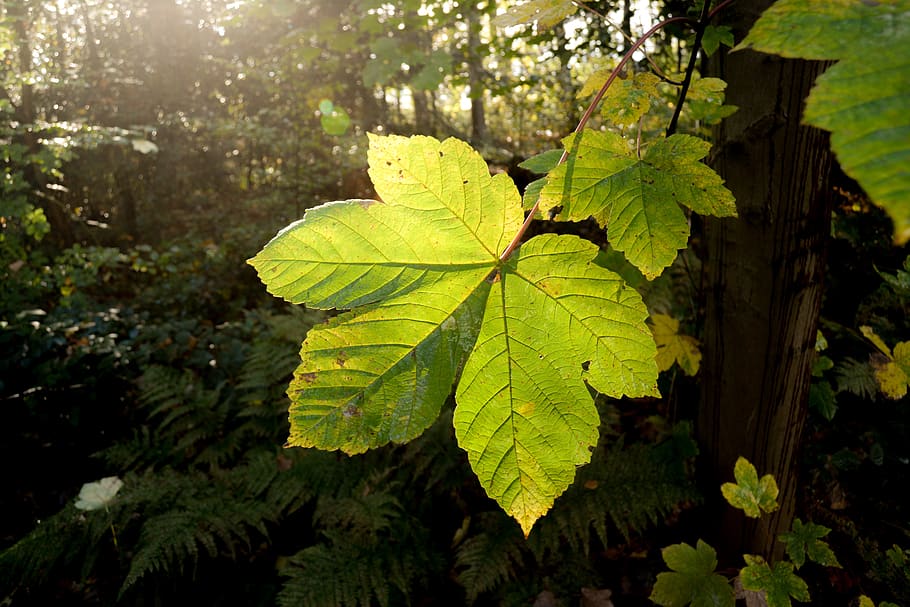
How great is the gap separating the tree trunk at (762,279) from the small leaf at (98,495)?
2.70m

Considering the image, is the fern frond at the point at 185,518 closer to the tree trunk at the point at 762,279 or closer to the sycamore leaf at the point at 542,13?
the tree trunk at the point at 762,279

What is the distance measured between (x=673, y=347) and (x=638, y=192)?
3.62ft

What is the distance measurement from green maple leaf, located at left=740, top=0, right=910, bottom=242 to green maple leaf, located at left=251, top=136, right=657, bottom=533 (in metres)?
0.26

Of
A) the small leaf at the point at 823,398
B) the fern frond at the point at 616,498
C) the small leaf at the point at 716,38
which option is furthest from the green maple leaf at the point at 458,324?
the fern frond at the point at 616,498

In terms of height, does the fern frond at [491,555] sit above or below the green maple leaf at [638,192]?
below

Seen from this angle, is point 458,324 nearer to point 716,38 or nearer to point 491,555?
point 716,38

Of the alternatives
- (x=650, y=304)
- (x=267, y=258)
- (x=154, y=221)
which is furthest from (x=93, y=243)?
(x=267, y=258)

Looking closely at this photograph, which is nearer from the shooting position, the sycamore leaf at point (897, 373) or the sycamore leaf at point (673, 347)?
the sycamore leaf at point (897, 373)

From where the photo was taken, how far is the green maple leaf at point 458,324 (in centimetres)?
55

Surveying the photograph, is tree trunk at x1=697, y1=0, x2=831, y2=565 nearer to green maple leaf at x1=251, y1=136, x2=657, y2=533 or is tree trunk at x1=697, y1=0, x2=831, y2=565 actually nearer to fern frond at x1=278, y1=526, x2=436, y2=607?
green maple leaf at x1=251, y1=136, x2=657, y2=533

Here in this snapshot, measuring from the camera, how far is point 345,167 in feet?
25.5

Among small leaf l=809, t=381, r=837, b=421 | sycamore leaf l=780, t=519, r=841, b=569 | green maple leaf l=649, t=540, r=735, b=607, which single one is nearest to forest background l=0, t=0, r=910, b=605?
small leaf l=809, t=381, r=837, b=421

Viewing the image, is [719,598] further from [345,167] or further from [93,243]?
[93,243]

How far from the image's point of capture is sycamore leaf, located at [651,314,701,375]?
5.17 feet
